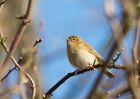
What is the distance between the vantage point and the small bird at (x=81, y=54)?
20.3 feet

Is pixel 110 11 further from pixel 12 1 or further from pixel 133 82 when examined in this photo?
pixel 12 1

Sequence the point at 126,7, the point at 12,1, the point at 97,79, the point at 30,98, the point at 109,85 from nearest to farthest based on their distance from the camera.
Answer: the point at 97,79
the point at 126,7
the point at 109,85
the point at 30,98
the point at 12,1

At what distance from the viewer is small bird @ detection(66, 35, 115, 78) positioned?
6.19 meters

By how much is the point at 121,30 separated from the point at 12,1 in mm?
8634

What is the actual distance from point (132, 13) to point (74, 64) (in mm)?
4778

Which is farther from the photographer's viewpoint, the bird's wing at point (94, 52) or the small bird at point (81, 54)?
the small bird at point (81, 54)

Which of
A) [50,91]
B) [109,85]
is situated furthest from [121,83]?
[50,91]

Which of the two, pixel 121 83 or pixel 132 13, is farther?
pixel 121 83

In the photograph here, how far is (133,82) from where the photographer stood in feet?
4.46

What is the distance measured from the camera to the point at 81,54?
643cm

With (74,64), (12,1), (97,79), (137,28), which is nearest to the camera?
(97,79)

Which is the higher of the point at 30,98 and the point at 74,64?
the point at 30,98

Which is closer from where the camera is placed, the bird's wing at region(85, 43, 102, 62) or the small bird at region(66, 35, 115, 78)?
the bird's wing at region(85, 43, 102, 62)

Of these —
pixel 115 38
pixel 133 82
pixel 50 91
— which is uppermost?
pixel 115 38
